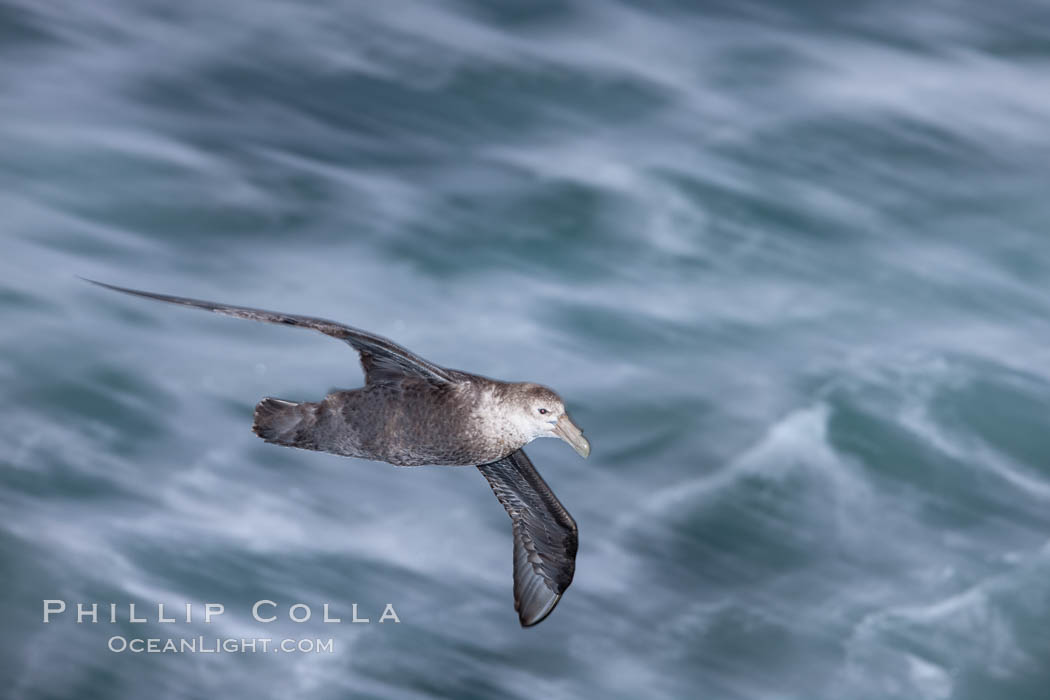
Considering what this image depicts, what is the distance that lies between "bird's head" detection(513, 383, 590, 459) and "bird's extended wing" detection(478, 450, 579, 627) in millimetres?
2713

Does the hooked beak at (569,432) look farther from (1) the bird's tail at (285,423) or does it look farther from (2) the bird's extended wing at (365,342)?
(1) the bird's tail at (285,423)

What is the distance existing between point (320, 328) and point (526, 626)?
543 cm

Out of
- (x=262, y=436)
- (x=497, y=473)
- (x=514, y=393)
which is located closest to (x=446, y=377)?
(x=514, y=393)

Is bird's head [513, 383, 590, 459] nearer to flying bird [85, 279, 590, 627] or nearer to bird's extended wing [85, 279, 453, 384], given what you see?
flying bird [85, 279, 590, 627]

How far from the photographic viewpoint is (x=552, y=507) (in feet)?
48.9

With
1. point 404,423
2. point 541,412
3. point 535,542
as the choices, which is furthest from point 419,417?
point 535,542

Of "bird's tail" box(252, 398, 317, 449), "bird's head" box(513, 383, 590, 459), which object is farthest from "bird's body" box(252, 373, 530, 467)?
"bird's head" box(513, 383, 590, 459)

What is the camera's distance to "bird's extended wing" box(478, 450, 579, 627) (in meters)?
15.0

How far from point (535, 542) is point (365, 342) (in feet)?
15.2

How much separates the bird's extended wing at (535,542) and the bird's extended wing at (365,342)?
2.64 m

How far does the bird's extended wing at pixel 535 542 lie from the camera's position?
589 inches

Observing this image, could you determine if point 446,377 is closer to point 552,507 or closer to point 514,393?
point 514,393

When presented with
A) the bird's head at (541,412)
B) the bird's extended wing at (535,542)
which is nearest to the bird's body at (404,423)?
the bird's head at (541,412)

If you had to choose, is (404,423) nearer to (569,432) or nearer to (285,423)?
(285,423)
